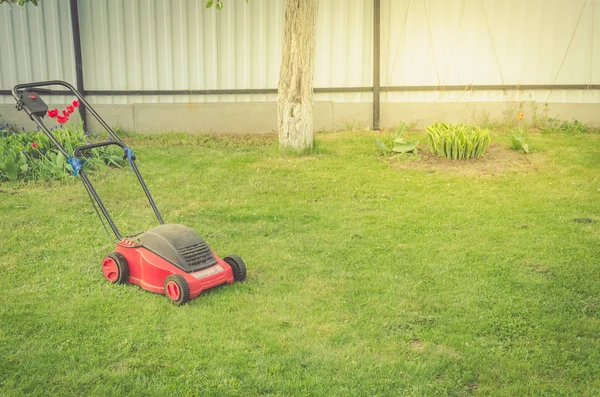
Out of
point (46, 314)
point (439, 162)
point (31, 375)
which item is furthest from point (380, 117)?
point (31, 375)

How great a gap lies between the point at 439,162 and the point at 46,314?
17.1 feet

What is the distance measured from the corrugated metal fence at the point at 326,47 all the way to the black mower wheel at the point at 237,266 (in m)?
6.03

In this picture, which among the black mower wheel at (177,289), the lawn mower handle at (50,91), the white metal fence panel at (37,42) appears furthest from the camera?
the white metal fence panel at (37,42)

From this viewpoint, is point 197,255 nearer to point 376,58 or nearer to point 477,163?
point 477,163

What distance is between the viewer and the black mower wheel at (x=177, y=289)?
4.10 metres

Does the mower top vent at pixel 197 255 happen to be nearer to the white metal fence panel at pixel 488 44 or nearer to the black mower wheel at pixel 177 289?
the black mower wheel at pixel 177 289

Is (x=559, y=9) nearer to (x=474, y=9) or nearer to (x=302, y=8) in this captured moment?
(x=474, y=9)

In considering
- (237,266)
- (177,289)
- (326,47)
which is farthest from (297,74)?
(177,289)

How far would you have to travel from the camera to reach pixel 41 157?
781cm

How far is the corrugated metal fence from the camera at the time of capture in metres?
9.81

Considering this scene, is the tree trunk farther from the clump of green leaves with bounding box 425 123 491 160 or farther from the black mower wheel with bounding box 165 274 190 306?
the black mower wheel with bounding box 165 274 190 306

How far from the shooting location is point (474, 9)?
32.4 ft

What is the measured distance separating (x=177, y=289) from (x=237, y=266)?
514 mm

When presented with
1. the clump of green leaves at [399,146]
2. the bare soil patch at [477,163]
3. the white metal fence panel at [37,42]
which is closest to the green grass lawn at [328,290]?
the bare soil patch at [477,163]
